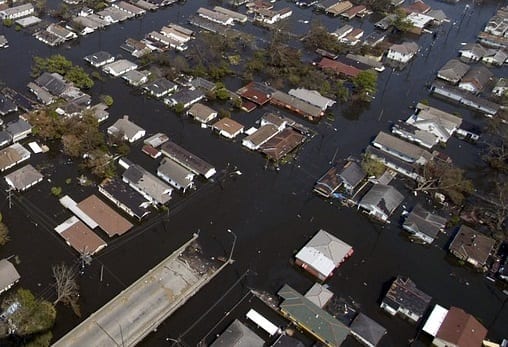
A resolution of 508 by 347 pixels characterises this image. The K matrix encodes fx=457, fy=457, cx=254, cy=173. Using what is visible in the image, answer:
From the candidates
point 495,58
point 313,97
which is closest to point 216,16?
point 313,97

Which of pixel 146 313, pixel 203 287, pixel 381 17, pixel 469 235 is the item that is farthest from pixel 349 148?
pixel 381 17

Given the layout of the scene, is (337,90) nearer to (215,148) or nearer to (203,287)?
(215,148)

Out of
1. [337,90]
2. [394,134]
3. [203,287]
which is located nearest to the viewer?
[203,287]

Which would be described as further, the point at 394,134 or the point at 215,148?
the point at 394,134

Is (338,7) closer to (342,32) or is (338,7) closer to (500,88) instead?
(342,32)

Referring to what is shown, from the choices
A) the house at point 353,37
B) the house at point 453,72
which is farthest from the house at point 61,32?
the house at point 453,72

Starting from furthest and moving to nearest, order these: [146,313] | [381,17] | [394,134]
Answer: [381,17]
[394,134]
[146,313]

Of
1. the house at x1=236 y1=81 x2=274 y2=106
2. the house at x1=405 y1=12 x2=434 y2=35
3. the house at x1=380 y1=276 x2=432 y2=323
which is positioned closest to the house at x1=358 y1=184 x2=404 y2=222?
the house at x1=380 y1=276 x2=432 y2=323
